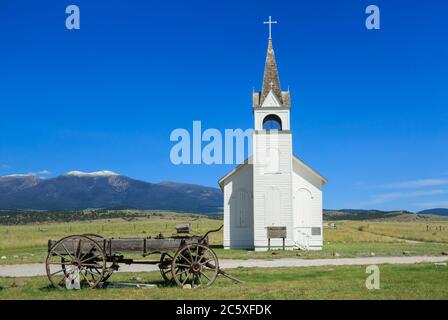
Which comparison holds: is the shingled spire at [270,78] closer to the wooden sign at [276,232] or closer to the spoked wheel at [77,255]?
the wooden sign at [276,232]

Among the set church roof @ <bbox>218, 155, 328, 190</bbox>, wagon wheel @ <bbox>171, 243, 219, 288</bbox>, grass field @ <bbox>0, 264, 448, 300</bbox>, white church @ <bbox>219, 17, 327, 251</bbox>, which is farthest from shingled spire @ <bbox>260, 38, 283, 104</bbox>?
wagon wheel @ <bbox>171, 243, 219, 288</bbox>

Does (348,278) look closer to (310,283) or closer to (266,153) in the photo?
(310,283)

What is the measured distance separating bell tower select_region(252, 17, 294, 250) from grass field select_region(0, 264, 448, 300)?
602 inches

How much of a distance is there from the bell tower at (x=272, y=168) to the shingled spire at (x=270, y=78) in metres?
0.07

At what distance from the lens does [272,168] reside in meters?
32.9

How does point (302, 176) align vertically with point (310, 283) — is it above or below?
above

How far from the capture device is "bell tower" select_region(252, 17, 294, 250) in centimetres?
3262

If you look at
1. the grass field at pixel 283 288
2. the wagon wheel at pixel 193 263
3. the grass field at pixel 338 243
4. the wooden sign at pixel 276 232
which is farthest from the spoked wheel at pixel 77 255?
the wooden sign at pixel 276 232

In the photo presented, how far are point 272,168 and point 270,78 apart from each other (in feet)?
19.3

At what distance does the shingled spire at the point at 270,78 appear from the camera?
33.7 metres
